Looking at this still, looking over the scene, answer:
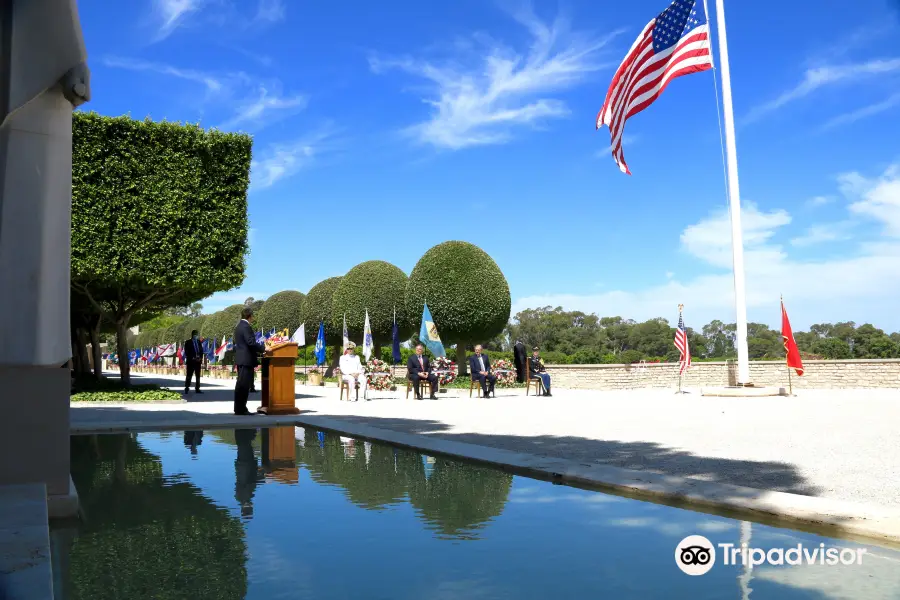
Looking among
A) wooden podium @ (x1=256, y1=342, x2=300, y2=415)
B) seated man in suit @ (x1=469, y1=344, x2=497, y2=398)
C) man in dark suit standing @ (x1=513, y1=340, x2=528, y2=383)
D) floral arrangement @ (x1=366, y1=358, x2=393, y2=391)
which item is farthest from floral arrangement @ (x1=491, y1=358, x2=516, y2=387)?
wooden podium @ (x1=256, y1=342, x2=300, y2=415)

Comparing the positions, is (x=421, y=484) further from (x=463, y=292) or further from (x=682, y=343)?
(x=463, y=292)

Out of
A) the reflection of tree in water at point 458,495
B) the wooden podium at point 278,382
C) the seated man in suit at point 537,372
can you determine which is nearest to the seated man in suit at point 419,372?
the seated man in suit at point 537,372

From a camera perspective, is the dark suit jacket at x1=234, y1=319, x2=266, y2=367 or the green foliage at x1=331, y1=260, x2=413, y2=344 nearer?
the dark suit jacket at x1=234, y1=319, x2=266, y2=367

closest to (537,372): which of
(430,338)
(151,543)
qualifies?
(430,338)

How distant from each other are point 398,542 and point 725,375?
27.0 meters

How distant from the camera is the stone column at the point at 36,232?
439 centimetres

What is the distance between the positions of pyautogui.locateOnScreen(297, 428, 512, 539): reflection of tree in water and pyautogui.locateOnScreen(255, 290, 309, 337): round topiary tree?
3799 centimetres

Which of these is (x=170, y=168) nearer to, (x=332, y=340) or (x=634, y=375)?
(x=634, y=375)

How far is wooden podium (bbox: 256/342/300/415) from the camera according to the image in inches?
508

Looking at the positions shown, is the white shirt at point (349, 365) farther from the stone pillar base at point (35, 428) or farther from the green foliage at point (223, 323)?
the green foliage at point (223, 323)

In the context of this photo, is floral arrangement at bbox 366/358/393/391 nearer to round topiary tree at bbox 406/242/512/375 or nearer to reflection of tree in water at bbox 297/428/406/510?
round topiary tree at bbox 406/242/512/375

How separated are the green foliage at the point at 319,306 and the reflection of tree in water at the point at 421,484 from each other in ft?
108

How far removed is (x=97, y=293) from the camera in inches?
841

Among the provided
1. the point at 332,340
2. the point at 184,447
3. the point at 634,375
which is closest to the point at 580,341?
the point at 332,340
